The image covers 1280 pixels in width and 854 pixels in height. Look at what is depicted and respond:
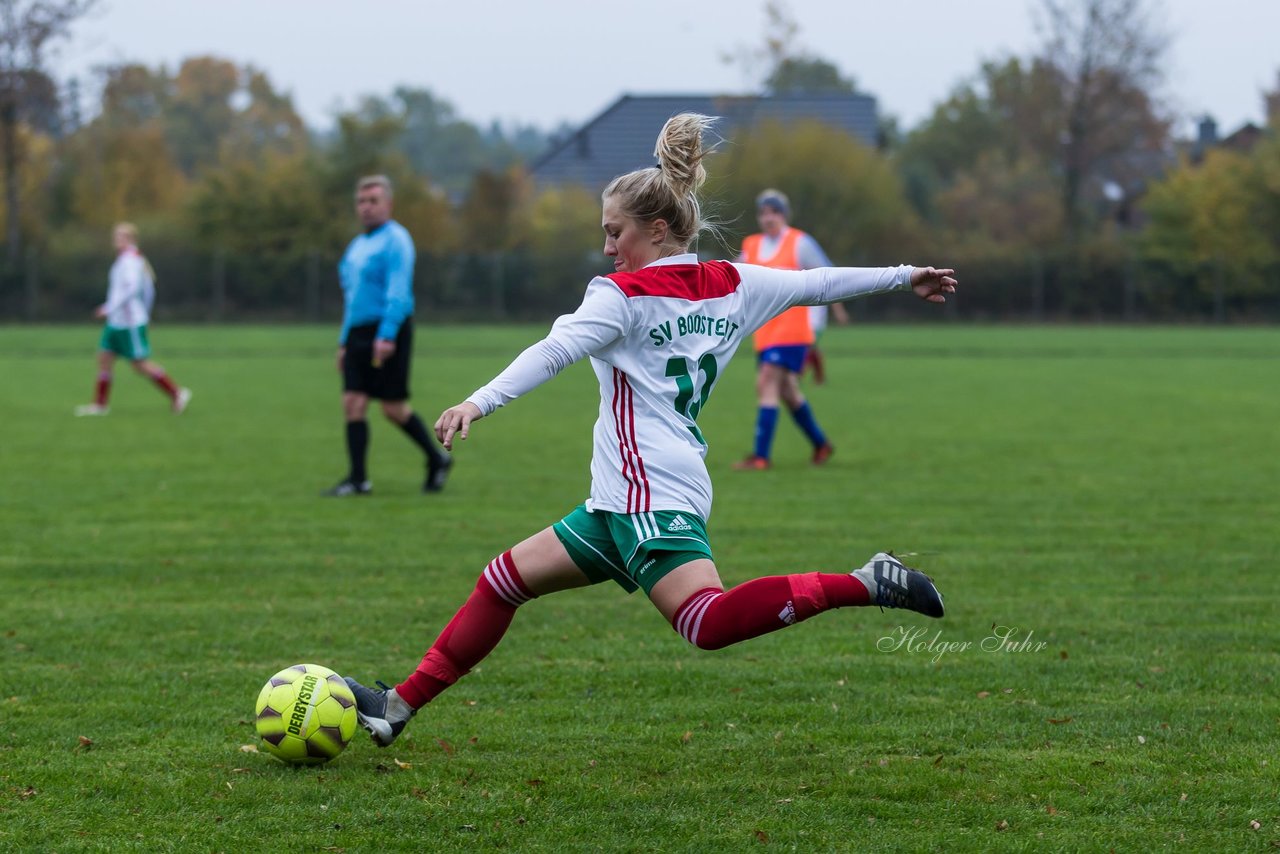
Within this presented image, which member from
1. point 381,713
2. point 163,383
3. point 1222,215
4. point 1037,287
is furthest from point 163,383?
point 1222,215

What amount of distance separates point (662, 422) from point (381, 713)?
4.28 feet

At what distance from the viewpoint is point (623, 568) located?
4.21 m

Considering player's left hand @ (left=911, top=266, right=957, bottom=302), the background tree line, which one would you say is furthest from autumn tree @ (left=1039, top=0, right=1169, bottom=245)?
player's left hand @ (left=911, top=266, right=957, bottom=302)

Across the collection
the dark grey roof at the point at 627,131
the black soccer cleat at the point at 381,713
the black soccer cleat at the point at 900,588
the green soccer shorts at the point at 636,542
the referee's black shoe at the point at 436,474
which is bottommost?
the black soccer cleat at the point at 381,713

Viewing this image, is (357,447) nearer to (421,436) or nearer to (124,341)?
(421,436)

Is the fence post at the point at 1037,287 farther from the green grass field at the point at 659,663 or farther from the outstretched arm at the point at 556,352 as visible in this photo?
the outstretched arm at the point at 556,352

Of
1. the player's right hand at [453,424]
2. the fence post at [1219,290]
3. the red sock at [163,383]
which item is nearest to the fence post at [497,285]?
the fence post at [1219,290]

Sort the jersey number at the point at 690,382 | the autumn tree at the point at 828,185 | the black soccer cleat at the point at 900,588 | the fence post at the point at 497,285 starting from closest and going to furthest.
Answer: the black soccer cleat at the point at 900,588 < the jersey number at the point at 690,382 < the fence post at the point at 497,285 < the autumn tree at the point at 828,185

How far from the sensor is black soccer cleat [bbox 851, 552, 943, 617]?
3850 millimetres

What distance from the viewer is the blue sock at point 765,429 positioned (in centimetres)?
1157

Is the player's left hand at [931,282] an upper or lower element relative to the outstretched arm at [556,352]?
upper

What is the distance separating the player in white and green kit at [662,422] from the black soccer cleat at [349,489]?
600 centimetres

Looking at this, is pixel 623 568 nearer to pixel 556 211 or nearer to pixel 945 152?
pixel 556 211

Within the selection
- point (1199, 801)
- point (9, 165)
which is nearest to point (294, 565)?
point (1199, 801)
